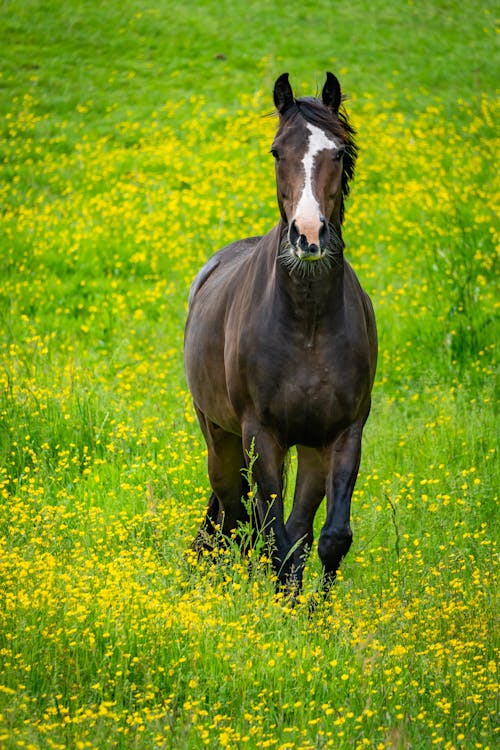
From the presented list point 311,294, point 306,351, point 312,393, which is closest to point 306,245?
point 311,294

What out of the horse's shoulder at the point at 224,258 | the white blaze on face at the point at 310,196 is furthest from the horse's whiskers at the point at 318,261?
the horse's shoulder at the point at 224,258

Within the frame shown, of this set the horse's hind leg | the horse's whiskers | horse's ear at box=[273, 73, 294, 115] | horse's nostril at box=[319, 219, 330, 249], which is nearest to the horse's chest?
the horse's whiskers

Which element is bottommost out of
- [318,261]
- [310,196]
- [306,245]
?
[318,261]

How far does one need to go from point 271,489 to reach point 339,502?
418 millimetres

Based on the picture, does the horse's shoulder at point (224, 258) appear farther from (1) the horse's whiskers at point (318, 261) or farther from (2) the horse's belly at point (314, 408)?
(2) the horse's belly at point (314, 408)

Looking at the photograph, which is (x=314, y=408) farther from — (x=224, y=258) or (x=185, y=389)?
(x=185, y=389)

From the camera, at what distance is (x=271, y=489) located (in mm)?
5242

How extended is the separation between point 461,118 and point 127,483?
12.6 meters

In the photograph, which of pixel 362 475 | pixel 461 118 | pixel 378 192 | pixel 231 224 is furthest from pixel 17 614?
pixel 461 118

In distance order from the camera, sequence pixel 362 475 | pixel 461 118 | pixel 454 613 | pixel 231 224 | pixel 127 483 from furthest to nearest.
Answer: pixel 461 118 < pixel 231 224 < pixel 362 475 < pixel 127 483 < pixel 454 613

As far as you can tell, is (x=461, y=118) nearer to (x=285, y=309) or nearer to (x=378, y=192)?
(x=378, y=192)

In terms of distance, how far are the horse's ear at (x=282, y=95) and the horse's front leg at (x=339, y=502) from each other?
175 centimetres

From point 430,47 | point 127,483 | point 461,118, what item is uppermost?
point 430,47

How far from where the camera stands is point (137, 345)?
35.6 feet
